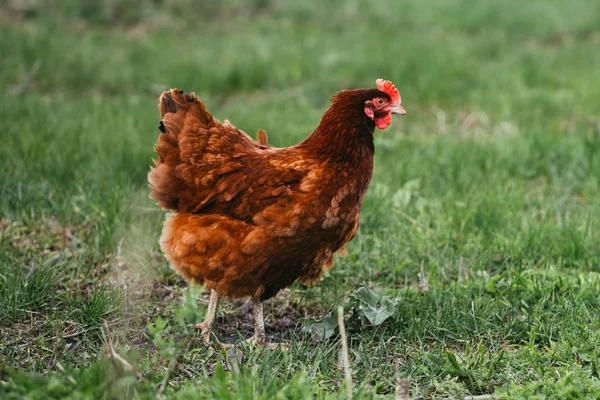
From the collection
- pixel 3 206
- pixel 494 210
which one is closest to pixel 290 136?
pixel 494 210

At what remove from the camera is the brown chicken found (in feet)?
12.4

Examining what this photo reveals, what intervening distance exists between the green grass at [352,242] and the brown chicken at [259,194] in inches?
12.2

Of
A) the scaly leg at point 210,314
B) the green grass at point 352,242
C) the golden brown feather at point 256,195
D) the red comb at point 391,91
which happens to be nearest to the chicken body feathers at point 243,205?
the golden brown feather at point 256,195

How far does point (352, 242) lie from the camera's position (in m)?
5.02

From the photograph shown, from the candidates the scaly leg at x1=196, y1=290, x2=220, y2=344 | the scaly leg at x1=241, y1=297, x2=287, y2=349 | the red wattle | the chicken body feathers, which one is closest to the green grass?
the scaly leg at x1=196, y1=290, x2=220, y2=344

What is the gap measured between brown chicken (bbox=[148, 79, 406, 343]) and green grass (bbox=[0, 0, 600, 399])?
31 centimetres

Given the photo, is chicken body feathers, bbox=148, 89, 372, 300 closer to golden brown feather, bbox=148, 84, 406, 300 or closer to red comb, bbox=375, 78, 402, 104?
golden brown feather, bbox=148, 84, 406, 300

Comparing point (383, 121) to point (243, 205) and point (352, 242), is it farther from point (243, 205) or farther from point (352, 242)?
point (352, 242)

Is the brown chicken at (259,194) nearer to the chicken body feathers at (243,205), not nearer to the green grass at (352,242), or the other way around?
the chicken body feathers at (243,205)

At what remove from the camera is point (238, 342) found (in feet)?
13.3

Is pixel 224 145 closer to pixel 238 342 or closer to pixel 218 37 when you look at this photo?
pixel 238 342

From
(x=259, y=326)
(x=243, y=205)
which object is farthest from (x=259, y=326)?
(x=243, y=205)

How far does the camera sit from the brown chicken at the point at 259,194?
3775 millimetres

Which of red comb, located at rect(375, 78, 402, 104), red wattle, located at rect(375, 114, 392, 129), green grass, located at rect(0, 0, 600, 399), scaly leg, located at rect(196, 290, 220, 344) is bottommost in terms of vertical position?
scaly leg, located at rect(196, 290, 220, 344)
